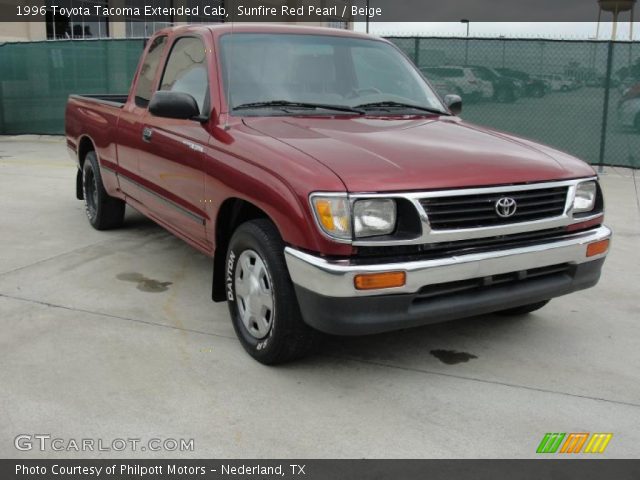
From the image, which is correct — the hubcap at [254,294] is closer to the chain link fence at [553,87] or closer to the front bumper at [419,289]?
the front bumper at [419,289]

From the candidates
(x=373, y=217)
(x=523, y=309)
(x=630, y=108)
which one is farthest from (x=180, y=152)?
(x=630, y=108)

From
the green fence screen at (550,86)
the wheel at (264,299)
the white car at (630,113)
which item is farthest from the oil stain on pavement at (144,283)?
the white car at (630,113)

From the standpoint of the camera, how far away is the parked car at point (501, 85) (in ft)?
36.7

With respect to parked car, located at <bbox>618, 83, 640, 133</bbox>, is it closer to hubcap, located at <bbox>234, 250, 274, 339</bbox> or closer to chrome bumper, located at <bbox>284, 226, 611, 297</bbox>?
chrome bumper, located at <bbox>284, 226, 611, 297</bbox>

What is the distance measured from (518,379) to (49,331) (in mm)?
2759

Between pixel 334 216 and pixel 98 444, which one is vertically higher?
pixel 334 216

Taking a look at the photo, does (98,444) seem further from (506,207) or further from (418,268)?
(506,207)

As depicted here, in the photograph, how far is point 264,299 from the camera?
3.66m

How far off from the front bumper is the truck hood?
14.5 inches

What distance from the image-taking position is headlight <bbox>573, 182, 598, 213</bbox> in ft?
12.6

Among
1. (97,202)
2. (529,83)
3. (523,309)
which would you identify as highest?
(529,83)

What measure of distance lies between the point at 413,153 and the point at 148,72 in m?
2.88
